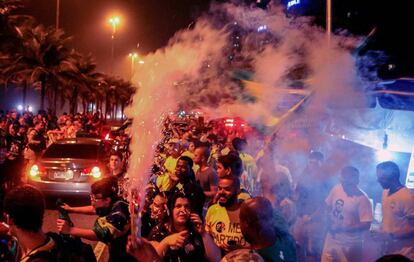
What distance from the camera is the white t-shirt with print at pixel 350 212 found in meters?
5.61

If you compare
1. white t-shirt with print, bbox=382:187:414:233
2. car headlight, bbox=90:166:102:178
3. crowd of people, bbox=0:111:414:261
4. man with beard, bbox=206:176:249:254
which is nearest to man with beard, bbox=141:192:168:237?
crowd of people, bbox=0:111:414:261

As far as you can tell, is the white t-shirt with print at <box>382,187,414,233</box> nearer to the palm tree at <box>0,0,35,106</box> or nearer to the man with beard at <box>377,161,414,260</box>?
the man with beard at <box>377,161,414,260</box>

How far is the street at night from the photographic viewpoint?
3.70 metres

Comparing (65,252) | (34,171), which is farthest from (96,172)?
(65,252)

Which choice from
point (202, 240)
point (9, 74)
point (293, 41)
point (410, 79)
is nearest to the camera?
point (202, 240)

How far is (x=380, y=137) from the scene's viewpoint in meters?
7.94

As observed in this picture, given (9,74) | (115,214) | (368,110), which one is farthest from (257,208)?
(9,74)

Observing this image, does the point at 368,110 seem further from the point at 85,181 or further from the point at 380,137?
the point at 85,181

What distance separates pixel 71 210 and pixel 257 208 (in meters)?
2.58

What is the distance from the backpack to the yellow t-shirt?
1263 millimetres

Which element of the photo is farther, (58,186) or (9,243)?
(58,186)

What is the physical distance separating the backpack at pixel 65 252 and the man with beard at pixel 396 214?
3.31 metres

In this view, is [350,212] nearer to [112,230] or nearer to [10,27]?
[112,230]

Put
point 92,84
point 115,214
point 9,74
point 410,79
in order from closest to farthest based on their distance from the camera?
point 115,214 → point 410,79 → point 9,74 → point 92,84
